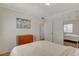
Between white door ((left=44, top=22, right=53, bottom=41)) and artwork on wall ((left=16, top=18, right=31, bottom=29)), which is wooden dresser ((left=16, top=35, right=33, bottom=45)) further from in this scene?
white door ((left=44, top=22, right=53, bottom=41))

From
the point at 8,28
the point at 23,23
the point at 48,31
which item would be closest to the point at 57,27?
the point at 48,31

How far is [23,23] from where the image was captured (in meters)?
2.29

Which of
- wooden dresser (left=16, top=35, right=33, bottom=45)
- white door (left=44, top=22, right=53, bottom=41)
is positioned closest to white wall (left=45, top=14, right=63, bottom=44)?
white door (left=44, top=22, right=53, bottom=41)

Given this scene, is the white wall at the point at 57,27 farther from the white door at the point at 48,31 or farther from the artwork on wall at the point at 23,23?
the artwork on wall at the point at 23,23

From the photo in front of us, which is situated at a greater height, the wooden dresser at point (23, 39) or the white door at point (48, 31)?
the white door at point (48, 31)

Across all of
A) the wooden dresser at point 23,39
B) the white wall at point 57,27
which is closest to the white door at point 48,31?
the white wall at point 57,27

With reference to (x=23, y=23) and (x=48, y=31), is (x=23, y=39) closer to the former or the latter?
(x=23, y=23)

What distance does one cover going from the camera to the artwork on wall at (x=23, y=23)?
87.8 inches

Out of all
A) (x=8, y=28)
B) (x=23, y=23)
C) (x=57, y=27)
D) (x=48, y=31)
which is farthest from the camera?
(x=48, y=31)

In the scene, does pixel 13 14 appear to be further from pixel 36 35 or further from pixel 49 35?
pixel 49 35

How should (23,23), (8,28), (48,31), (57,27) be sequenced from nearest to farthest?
(8,28), (23,23), (57,27), (48,31)

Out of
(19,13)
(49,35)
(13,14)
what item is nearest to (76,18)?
(49,35)

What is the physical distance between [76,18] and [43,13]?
101cm

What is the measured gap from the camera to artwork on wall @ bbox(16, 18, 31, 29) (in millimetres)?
2230
